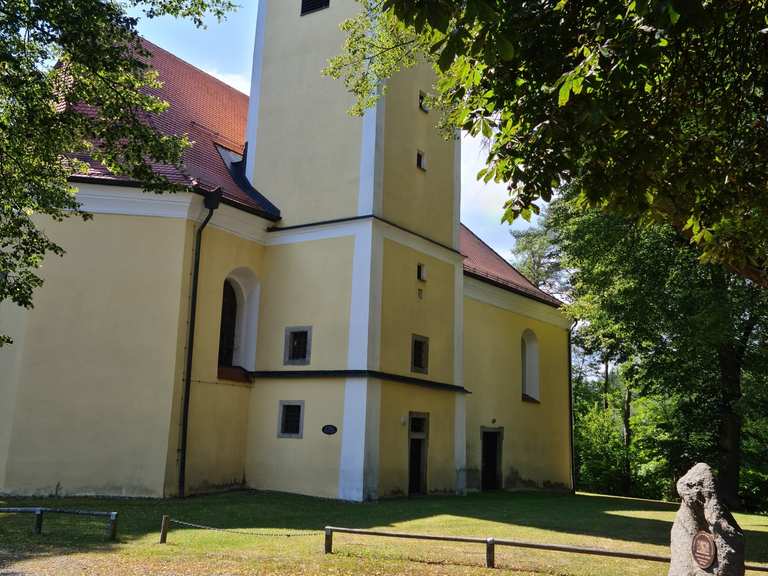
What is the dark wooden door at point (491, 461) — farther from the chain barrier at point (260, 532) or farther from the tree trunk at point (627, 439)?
the chain barrier at point (260, 532)

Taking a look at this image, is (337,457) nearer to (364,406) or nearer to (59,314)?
(364,406)

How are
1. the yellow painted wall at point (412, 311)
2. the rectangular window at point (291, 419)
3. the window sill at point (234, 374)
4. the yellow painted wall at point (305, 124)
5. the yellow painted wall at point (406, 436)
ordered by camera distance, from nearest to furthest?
the yellow painted wall at point (406, 436) → the rectangular window at point (291, 419) → the window sill at point (234, 374) → the yellow painted wall at point (412, 311) → the yellow painted wall at point (305, 124)

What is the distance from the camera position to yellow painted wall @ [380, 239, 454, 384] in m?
18.8

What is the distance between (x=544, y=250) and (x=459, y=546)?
32392 millimetres

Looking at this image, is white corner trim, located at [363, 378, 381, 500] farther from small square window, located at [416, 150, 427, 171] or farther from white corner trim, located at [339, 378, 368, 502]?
small square window, located at [416, 150, 427, 171]

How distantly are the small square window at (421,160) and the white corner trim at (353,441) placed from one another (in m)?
6.85

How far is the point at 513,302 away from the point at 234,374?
12059 mm

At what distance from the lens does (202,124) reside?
22000 mm

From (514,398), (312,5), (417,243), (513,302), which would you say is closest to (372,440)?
(417,243)

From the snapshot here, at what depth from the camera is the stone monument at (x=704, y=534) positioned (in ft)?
19.4

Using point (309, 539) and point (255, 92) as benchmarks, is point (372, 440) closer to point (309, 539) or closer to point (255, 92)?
point (309, 539)

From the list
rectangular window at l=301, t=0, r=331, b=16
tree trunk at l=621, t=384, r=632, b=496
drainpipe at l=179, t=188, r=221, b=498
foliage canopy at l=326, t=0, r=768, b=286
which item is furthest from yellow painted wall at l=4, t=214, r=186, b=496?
tree trunk at l=621, t=384, r=632, b=496

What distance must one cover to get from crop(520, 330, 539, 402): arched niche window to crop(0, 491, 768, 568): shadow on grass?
8.95 metres

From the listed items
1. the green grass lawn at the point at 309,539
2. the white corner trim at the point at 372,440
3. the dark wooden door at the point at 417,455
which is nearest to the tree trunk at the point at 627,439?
the dark wooden door at the point at 417,455
